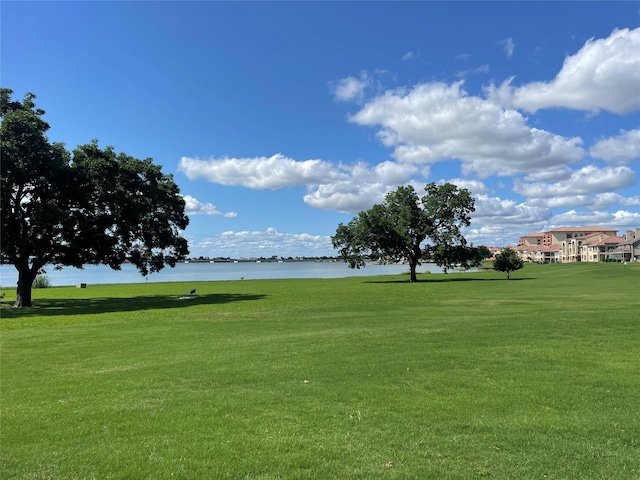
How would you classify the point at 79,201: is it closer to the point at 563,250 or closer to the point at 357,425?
the point at 357,425

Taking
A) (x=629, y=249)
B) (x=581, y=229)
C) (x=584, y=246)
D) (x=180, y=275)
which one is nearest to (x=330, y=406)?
(x=180, y=275)

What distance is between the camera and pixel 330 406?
6.88m

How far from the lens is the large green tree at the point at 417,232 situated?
57.5 meters

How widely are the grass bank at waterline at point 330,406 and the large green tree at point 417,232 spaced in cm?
4380

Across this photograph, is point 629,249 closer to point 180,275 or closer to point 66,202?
point 180,275

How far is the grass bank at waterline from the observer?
197 inches

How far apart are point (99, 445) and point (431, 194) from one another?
189ft

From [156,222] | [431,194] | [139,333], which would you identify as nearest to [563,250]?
[431,194]

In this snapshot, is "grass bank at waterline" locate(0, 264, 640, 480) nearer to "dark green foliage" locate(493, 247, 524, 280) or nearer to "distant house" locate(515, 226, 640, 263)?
"dark green foliage" locate(493, 247, 524, 280)

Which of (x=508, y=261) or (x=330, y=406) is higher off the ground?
(x=508, y=261)

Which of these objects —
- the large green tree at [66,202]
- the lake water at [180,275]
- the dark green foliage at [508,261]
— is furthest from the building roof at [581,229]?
the large green tree at [66,202]

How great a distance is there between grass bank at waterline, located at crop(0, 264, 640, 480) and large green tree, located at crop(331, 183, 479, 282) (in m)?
43.8

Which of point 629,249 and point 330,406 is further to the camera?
point 629,249

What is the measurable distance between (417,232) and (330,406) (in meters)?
52.9
